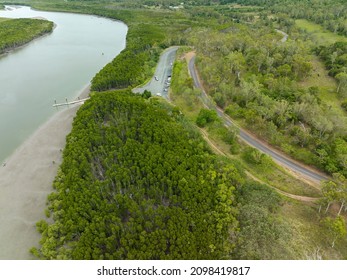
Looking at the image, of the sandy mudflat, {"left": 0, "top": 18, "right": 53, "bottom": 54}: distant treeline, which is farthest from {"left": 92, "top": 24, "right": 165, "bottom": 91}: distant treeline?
{"left": 0, "top": 18, "right": 53, "bottom": 54}: distant treeline

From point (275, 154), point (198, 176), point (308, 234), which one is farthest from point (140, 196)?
point (275, 154)

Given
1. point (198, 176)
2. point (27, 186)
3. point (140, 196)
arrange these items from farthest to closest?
point (27, 186)
point (198, 176)
point (140, 196)

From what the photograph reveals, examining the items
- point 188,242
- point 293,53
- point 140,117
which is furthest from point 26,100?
point 293,53

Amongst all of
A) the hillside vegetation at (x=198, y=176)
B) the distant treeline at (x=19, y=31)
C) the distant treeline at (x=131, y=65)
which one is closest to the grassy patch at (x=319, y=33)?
the hillside vegetation at (x=198, y=176)

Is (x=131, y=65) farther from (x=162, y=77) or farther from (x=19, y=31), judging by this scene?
(x=19, y=31)

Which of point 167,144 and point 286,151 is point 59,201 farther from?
point 286,151

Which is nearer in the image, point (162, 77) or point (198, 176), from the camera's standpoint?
point (198, 176)
